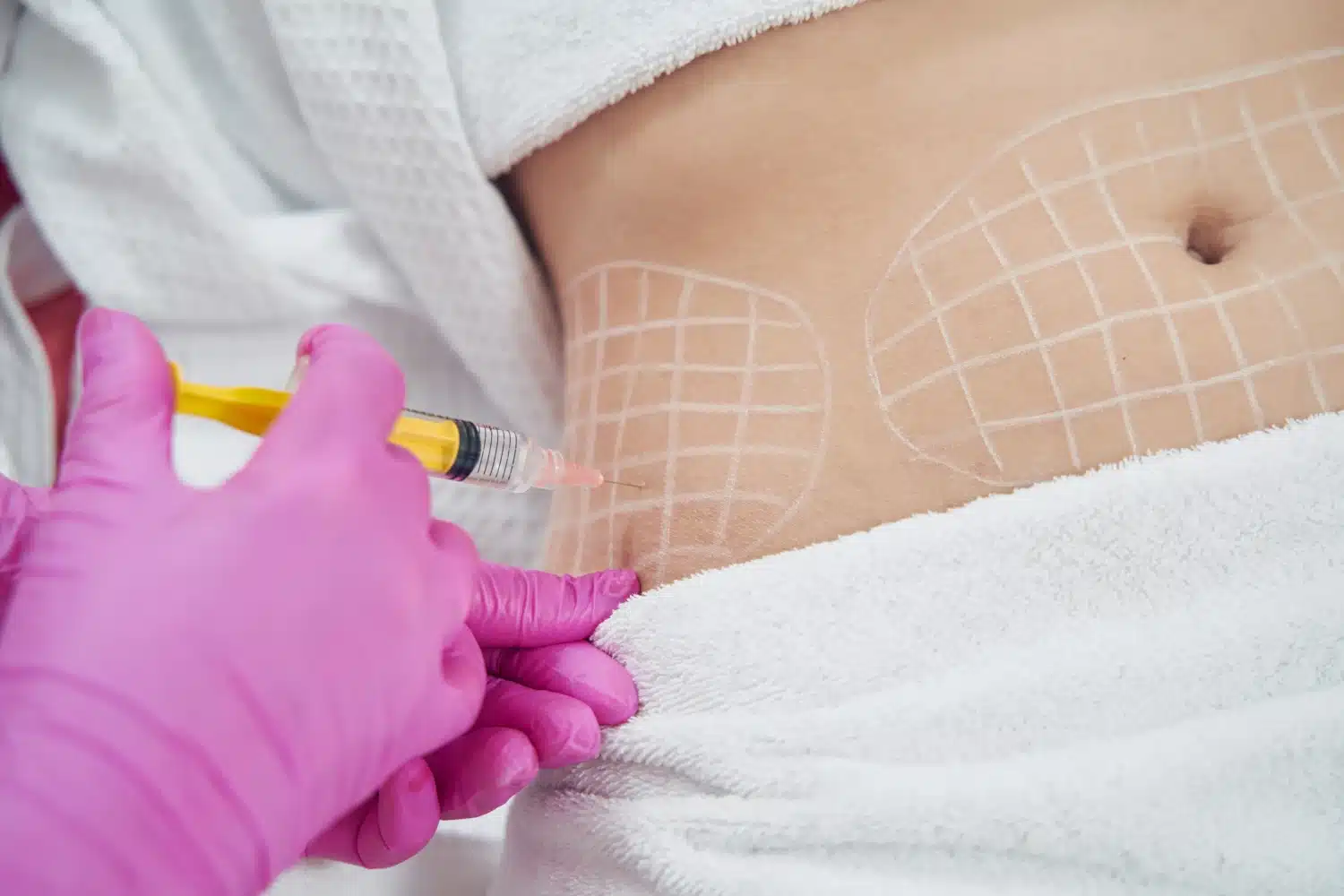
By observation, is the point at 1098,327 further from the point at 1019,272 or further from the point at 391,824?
the point at 391,824

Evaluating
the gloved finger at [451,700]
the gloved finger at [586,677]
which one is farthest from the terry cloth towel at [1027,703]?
the gloved finger at [451,700]

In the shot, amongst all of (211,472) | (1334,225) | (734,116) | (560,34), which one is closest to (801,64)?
(734,116)

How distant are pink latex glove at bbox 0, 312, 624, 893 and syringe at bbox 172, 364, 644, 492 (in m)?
0.04

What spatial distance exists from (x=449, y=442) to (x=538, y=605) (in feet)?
0.42

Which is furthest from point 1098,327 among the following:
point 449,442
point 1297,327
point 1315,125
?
point 449,442

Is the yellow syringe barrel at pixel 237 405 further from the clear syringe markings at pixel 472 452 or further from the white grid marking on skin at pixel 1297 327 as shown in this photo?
the white grid marking on skin at pixel 1297 327

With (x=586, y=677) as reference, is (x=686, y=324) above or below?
above

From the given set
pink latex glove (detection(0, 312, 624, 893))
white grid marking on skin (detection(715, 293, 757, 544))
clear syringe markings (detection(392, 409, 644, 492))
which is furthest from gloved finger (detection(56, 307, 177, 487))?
white grid marking on skin (detection(715, 293, 757, 544))

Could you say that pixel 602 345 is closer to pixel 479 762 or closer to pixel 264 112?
pixel 479 762

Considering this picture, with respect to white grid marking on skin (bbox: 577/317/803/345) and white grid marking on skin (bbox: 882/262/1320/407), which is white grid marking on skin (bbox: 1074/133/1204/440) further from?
white grid marking on skin (bbox: 577/317/803/345)

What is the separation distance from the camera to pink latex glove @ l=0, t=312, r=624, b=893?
1.41 feet

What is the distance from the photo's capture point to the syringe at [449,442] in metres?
0.57

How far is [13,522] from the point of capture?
0.57m

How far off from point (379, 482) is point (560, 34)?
0.43 meters
